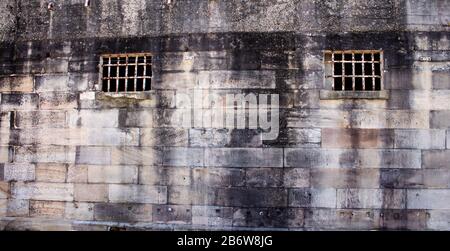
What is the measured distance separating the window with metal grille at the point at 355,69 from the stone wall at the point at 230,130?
168 mm

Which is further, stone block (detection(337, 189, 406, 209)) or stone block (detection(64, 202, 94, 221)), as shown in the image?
stone block (detection(64, 202, 94, 221))

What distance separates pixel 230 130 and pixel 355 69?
2.75 metres

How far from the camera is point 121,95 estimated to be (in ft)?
27.5

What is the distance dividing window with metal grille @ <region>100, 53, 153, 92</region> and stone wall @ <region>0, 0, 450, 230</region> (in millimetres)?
195

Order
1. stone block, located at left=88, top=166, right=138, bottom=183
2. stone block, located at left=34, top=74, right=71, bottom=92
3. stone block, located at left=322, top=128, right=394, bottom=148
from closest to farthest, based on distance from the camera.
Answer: stone block, located at left=322, top=128, right=394, bottom=148, stone block, located at left=88, top=166, right=138, bottom=183, stone block, located at left=34, top=74, right=71, bottom=92

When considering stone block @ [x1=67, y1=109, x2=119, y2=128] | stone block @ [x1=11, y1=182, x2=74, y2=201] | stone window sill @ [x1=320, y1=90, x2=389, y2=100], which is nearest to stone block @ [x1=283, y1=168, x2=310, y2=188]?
stone window sill @ [x1=320, y1=90, x2=389, y2=100]

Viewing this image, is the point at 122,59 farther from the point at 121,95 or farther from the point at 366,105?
the point at 366,105

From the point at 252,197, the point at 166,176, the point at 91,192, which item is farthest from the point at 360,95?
the point at 91,192

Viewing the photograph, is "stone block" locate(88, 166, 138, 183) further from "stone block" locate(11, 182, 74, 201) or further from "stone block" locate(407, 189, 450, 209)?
"stone block" locate(407, 189, 450, 209)

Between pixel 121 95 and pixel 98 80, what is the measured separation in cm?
65

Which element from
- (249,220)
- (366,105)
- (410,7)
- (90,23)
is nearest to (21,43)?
(90,23)

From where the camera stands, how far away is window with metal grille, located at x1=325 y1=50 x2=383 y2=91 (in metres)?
8.16

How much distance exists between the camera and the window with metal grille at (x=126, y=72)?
8.58 meters

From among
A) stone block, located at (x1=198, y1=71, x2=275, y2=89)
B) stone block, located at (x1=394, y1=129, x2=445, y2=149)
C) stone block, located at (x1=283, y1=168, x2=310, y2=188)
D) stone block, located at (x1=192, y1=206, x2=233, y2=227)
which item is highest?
stone block, located at (x1=198, y1=71, x2=275, y2=89)
